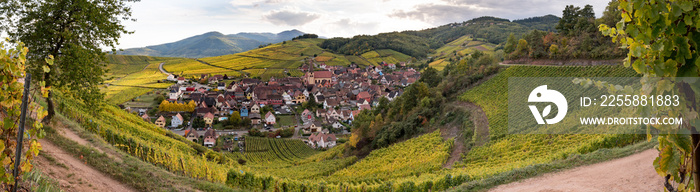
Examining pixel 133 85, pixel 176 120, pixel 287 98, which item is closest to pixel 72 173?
pixel 176 120

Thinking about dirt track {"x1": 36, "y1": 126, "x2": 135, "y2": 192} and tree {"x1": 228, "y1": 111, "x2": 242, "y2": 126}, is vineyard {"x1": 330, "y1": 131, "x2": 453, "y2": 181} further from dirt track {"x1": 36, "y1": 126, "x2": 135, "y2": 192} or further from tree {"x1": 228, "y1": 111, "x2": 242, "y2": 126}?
tree {"x1": 228, "y1": 111, "x2": 242, "y2": 126}

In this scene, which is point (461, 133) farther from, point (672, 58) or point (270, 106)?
point (270, 106)

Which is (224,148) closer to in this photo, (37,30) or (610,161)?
(37,30)

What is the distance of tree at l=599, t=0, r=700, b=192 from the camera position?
6.64ft

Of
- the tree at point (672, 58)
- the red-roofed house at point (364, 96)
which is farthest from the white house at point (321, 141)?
the tree at point (672, 58)

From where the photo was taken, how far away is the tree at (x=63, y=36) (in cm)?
1177

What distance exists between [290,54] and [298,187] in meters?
132

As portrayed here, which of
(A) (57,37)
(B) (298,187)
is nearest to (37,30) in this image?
(A) (57,37)

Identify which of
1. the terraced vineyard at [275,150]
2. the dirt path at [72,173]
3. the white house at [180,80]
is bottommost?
the terraced vineyard at [275,150]

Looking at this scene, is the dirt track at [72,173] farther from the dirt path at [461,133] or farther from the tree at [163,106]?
the tree at [163,106]

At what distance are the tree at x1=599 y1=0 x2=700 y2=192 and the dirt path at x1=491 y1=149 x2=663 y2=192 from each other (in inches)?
314

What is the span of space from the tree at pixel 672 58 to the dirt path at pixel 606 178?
7978 millimetres

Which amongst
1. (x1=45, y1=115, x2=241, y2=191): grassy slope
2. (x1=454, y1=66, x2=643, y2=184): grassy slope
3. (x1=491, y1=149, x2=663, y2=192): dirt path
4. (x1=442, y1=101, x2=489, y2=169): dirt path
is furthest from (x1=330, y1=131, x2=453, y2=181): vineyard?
(x1=45, y1=115, x2=241, y2=191): grassy slope

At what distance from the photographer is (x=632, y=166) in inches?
391
